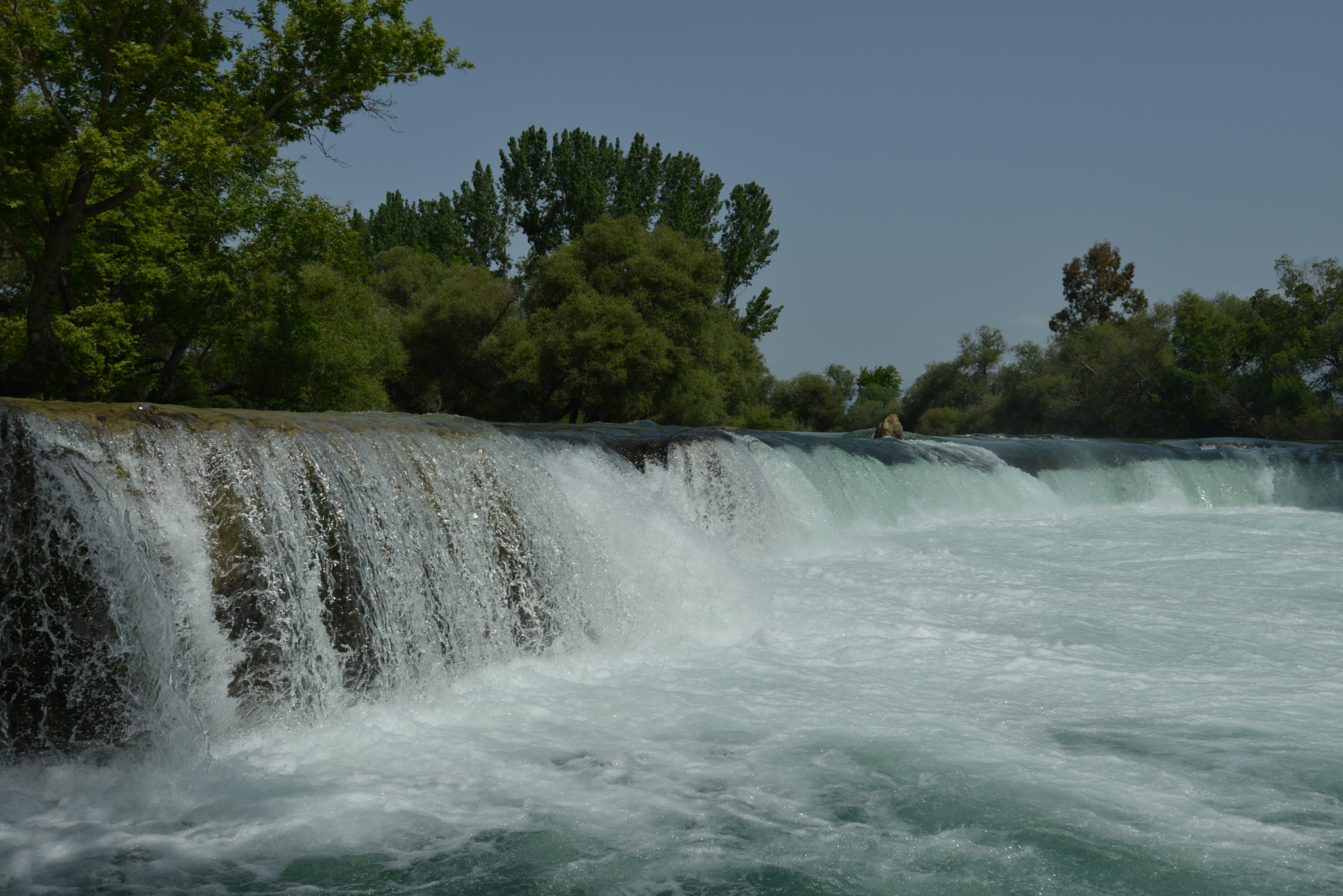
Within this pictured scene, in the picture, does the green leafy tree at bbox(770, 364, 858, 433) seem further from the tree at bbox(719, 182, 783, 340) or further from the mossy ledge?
the mossy ledge

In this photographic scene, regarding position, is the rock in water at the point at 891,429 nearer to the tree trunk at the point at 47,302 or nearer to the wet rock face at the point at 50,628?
the tree trunk at the point at 47,302

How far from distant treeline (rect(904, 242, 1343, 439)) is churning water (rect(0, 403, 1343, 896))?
28.2 metres

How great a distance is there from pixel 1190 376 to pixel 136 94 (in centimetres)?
3355

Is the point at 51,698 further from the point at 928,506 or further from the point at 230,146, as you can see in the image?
the point at 230,146

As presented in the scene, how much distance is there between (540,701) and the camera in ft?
16.2

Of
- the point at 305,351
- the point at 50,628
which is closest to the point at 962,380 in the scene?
the point at 305,351

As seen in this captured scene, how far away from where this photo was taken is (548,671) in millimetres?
5512

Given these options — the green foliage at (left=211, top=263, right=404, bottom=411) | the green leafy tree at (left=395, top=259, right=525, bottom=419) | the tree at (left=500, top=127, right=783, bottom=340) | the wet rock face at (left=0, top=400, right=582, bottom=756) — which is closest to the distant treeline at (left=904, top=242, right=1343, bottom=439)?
the tree at (left=500, top=127, right=783, bottom=340)

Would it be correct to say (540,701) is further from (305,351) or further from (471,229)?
(471,229)

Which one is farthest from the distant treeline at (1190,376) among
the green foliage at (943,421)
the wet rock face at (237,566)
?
the wet rock face at (237,566)

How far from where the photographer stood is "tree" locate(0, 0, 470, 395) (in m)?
12.8

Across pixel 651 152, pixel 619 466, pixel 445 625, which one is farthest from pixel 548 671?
pixel 651 152

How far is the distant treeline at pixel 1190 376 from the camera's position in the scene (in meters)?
30.1

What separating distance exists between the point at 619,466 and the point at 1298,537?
9561 mm
